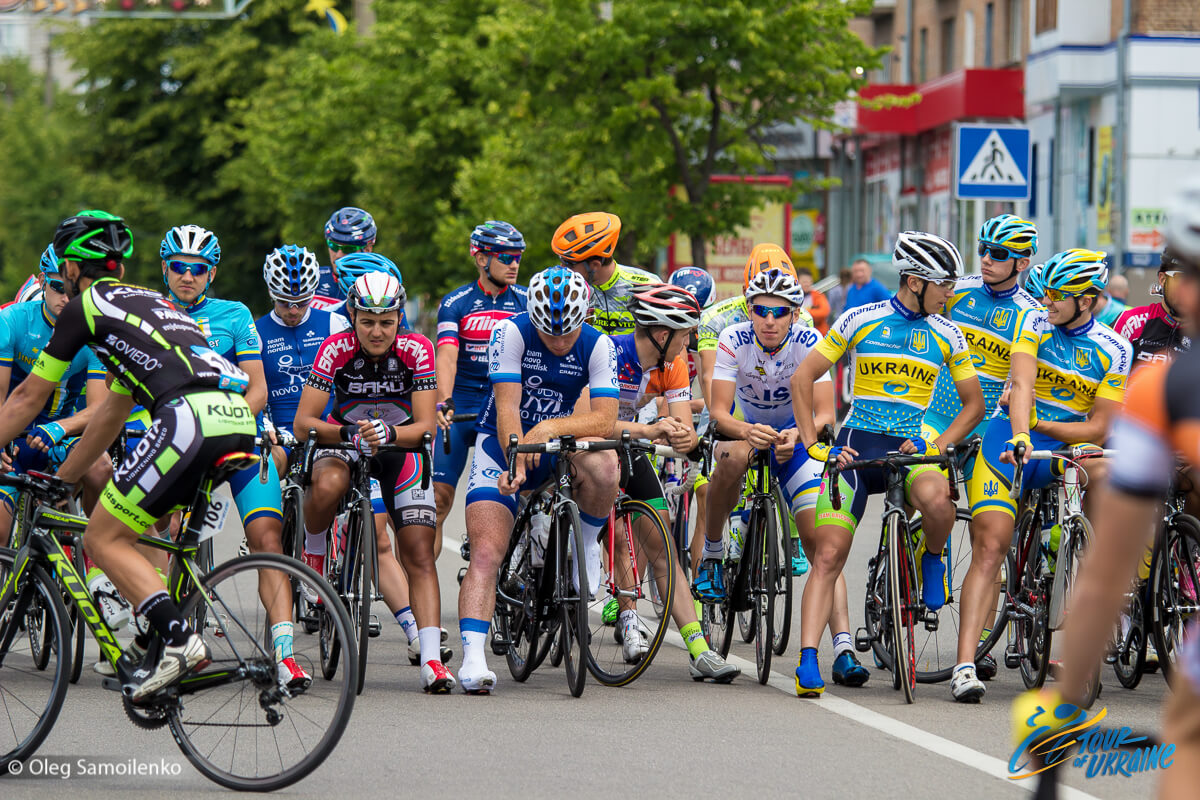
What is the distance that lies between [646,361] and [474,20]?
3131 centimetres

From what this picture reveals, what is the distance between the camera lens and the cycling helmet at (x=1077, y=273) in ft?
28.7

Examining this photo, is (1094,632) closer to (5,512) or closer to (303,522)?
(303,522)

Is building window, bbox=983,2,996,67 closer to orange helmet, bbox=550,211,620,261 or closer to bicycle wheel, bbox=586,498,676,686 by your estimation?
orange helmet, bbox=550,211,620,261

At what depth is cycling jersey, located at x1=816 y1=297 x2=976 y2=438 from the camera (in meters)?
8.58

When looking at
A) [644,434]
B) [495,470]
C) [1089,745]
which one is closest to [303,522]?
[495,470]

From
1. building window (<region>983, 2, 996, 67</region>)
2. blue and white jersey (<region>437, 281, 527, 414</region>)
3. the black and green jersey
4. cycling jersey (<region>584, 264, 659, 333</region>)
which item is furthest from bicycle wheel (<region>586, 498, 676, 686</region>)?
building window (<region>983, 2, 996, 67</region>)

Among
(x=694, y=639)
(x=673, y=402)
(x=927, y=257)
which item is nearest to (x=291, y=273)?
(x=673, y=402)

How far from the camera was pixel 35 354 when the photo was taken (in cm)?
912

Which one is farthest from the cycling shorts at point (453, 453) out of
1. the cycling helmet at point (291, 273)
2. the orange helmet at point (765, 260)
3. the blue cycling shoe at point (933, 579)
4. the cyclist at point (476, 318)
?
the blue cycling shoe at point (933, 579)

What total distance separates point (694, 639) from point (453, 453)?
2.18 meters

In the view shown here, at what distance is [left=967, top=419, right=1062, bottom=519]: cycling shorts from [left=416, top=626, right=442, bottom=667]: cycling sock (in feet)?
8.30

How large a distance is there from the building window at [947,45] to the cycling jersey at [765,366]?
3372 cm

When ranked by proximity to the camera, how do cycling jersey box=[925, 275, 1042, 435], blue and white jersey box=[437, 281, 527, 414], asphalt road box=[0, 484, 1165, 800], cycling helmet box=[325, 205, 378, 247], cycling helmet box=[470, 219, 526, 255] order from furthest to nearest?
Answer: cycling helmet box=[325, 205, 378, 247] → blue and white jersey box=[437, 281, 527, 414] → cycling helmet box=[470, 219, 526, 255] → cycling jersey box=[925, 275, 1042, 435] → asphalt road box=[0, 484, 1165, 800]

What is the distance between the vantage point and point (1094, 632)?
356 cm
